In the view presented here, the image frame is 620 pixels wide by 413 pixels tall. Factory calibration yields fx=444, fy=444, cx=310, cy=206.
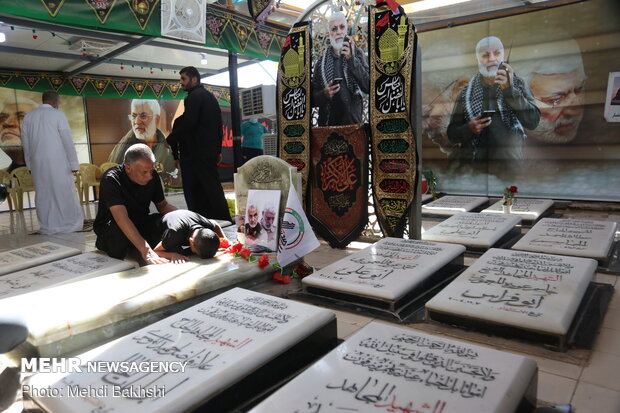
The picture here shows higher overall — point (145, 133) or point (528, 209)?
point (145, 133)

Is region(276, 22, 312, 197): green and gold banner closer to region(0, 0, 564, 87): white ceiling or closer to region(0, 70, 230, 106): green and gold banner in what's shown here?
region(0, 0, 564, 87): white ceiling

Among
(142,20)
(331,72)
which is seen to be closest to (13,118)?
(142,20)

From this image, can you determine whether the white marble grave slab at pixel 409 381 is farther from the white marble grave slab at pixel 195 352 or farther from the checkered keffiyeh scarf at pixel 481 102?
the checkered keffiyeh scarf at pixel 481 102

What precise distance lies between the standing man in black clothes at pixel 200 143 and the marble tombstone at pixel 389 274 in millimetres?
2132

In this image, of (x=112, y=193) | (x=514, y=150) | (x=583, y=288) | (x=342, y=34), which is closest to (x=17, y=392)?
(x=112, y=193)

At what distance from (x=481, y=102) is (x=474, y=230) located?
318cm

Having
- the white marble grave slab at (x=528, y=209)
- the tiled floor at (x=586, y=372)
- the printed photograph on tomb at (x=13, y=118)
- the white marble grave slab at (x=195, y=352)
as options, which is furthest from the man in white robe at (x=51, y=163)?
the white marble grave slab at (x=528, y=209)

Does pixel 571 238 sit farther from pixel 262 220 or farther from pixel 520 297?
pixel 262 220

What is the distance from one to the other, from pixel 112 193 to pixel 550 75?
5.39 metres

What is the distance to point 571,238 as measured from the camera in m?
3.37

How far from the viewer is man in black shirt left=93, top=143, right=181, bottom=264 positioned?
292 cm

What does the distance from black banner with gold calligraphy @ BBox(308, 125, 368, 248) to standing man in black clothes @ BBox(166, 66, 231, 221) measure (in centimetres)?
114

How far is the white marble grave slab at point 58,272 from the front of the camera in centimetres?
262

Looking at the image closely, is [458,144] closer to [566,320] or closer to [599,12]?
[599,12]
